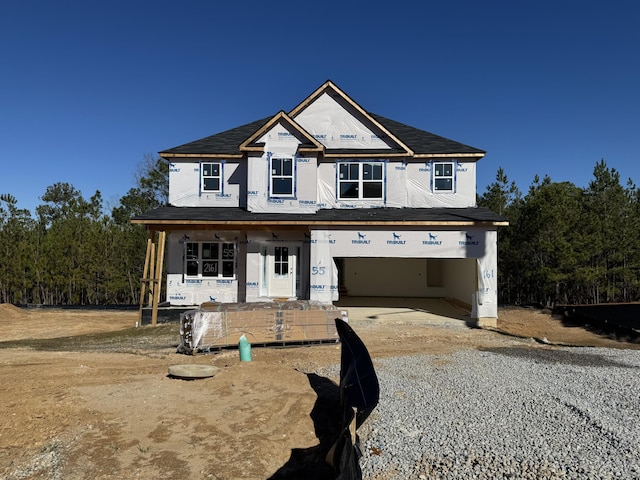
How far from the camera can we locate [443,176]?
17172mm

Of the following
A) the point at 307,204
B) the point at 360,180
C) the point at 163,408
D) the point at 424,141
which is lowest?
the point at 163,408

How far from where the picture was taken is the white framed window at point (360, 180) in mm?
16984

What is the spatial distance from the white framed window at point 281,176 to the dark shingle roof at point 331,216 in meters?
1.10

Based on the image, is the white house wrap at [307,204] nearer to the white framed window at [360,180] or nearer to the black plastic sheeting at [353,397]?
the white framed window at [360,180]

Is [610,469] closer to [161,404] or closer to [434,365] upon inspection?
[434,365]

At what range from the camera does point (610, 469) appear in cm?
425

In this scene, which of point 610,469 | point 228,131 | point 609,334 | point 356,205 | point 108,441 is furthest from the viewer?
point 228,131

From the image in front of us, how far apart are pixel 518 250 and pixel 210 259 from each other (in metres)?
16.4

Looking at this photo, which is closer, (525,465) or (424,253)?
(525,465)

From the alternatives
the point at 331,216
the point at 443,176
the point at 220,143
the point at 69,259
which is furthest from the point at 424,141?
the point at 69,259

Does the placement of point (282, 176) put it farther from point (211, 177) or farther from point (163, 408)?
point (163, 408)

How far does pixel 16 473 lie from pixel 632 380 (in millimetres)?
9839

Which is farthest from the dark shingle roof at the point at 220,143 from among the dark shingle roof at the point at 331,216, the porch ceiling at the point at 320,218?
the porch ceiling at the point at 320,218

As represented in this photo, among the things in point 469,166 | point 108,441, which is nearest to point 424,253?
point 469,166
